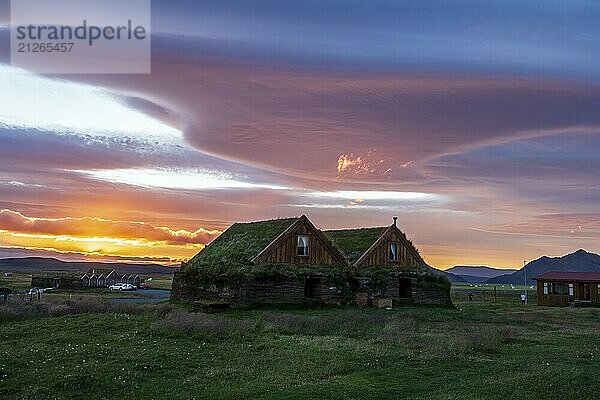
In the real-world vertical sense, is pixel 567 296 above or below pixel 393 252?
below

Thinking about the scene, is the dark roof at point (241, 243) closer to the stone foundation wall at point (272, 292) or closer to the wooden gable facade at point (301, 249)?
the wooden gable facade at point (301, 249)

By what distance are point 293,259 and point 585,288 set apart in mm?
33981

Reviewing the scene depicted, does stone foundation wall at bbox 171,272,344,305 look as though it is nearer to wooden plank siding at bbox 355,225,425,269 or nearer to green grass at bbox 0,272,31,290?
wooden plank siding at bbox 355,225,425,269

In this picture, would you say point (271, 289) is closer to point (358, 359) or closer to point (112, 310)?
point (112, 310)

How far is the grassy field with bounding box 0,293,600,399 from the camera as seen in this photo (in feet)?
53.6

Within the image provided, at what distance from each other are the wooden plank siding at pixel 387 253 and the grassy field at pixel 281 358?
16.9 metres

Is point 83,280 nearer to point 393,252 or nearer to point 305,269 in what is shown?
point 393,252

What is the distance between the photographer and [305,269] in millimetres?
44281

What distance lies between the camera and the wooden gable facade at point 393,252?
4981 cm

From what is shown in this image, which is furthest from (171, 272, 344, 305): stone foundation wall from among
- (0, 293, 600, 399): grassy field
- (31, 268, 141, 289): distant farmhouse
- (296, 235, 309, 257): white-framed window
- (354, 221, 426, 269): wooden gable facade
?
(31, 268, 141, 289): distant farmhouse

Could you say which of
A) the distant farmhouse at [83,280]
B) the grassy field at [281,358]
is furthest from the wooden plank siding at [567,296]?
the distant farmhouse at [83,280]

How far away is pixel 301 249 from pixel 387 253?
9.12 metres

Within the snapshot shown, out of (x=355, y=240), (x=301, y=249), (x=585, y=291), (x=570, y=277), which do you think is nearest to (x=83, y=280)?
(x=355, y=240)

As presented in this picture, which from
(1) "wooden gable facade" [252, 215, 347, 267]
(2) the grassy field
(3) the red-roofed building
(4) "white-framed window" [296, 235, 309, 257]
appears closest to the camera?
(2) the grassy field
